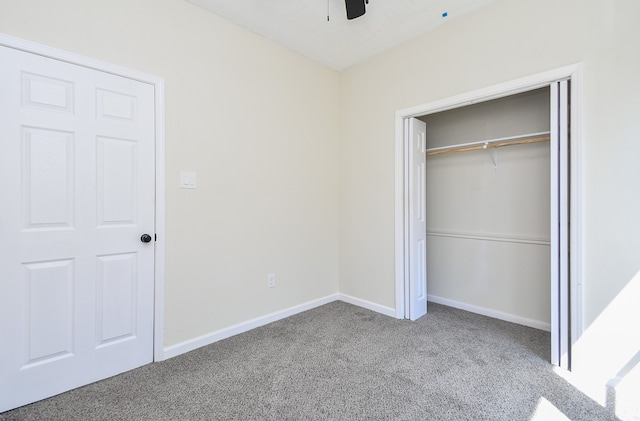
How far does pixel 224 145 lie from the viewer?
2580 mm

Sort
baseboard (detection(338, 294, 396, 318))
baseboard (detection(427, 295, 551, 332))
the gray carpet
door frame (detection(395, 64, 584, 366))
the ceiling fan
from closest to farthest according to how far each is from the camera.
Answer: the gray carpet
door frame (detection(395, 64, 584, 366))
the ceiling fan
baseboard (detection(427, 295, 551, 332))
baseboard (detection(338, 294, 396, 318))

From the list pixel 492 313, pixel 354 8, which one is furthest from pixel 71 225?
pixel 492 313

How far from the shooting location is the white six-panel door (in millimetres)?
1709

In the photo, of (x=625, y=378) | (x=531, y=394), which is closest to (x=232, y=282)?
(x=531, y=394)

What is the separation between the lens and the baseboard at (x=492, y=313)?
9.03 ft

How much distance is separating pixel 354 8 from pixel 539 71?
4.61ft

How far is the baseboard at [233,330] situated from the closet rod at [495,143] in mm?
2092

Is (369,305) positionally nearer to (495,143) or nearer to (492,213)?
(492,213)

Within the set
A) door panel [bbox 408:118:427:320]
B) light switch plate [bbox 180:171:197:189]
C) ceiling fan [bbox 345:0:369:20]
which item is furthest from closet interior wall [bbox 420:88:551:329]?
light switch plate [bbox 180:171:197:189]

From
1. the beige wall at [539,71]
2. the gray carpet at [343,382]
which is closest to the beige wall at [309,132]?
the beige wall at [539,71]

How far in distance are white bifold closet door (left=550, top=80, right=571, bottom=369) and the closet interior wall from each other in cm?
73

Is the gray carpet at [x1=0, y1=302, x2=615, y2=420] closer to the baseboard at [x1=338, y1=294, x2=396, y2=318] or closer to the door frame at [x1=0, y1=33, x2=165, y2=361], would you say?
the door frame at [x1=0, y1=33, x2=165, y2=361]

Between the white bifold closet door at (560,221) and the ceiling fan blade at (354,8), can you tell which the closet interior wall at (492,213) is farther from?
the ceiling fan blade at (354,8)

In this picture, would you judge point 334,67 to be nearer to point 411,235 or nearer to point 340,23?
point 340,23
